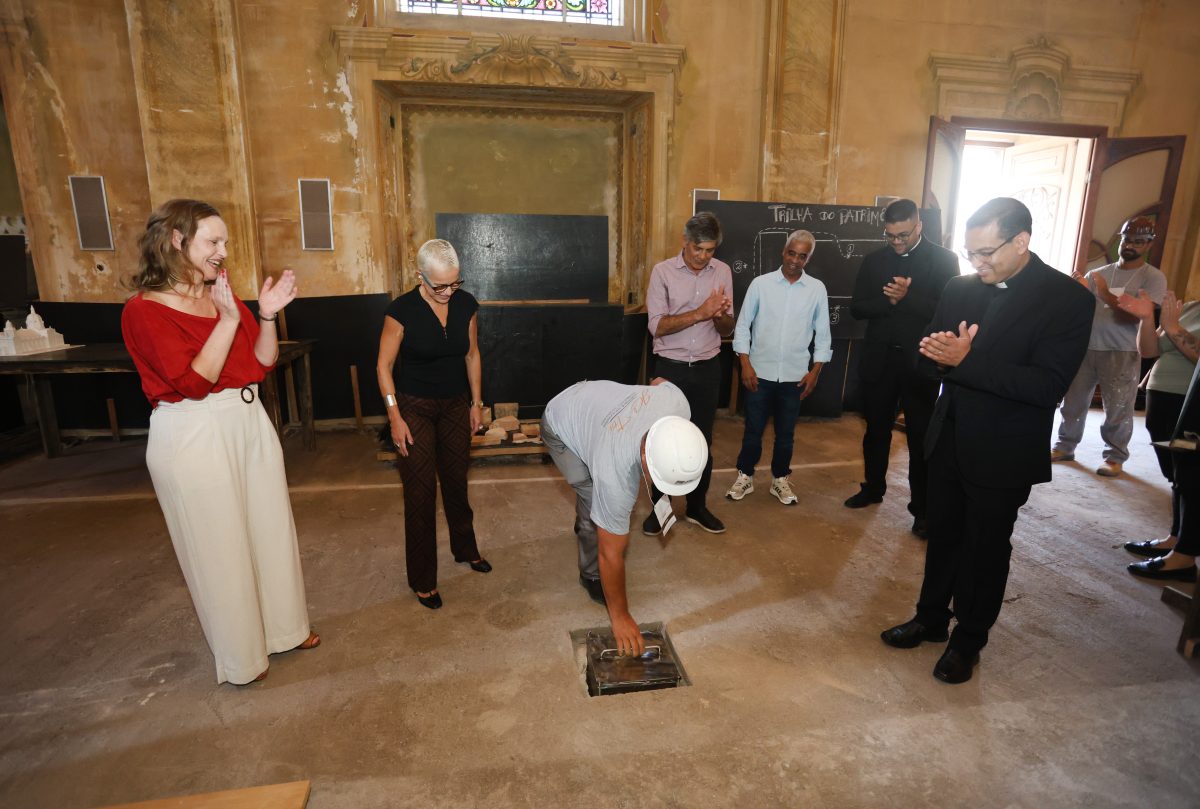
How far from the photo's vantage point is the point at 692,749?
227cm

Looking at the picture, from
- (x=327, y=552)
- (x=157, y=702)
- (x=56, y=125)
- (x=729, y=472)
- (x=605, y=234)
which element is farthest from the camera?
(x=605, y=234)

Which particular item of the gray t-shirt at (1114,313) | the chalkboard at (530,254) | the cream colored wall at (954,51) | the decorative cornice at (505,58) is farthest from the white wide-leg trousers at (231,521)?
the cream colored wall at (954,51)

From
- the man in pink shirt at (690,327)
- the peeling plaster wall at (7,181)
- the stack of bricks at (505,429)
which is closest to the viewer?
the man in pink shirt at (690,327)

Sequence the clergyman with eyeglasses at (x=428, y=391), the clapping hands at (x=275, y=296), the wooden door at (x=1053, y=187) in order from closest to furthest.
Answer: the clapping hands at (x=275, y=296), the clergyman with eyeglasses at (x=428, y=391), the wooden door at (x=1053, y=187)

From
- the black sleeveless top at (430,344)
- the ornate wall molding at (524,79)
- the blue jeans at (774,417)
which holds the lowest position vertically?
the blue jeans at (774,417)

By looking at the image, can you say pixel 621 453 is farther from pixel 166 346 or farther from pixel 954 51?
pixel 954 51

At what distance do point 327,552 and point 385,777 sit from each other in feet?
6.42

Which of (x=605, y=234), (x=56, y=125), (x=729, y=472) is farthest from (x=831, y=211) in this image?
(x=56, y=125)

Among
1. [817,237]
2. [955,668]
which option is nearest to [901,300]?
[955,668]

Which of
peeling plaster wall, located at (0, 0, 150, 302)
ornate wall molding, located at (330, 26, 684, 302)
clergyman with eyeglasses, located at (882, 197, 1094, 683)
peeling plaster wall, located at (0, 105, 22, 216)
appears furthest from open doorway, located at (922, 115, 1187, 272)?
peeling plaster wall, located at (0, 105, 22, 216)

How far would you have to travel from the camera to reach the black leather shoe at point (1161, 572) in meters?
3.48

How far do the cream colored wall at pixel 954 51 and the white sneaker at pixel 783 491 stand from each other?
3.82 meters

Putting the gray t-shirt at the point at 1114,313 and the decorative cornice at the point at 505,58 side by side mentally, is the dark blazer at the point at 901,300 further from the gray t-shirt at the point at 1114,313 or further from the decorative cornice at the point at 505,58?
the decorative cornice at the point at 505,58

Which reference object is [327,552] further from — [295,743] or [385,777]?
[385,777]
